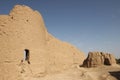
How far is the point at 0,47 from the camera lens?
13.0 meters

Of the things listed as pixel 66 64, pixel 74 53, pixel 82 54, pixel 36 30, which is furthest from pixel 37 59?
pixel 82 54

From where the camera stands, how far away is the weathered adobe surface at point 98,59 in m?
25.4

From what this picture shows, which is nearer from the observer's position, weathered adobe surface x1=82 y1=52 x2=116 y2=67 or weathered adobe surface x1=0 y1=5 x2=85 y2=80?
weathered adobe surface x1=0 y1=5 x2=85 y2=80

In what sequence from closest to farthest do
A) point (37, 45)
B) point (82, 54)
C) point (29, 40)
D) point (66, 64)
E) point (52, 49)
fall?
point (29, 40)
point (37, 45)
point (52, 49)
point (66, 64)
point (82, 54)

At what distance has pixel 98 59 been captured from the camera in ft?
83.6

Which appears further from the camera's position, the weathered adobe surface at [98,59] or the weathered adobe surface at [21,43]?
the weathered adobe surface at [98,59]

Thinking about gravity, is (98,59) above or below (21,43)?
below

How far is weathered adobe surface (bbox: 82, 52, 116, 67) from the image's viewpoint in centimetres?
2539

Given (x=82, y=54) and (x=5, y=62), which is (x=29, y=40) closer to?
(x=5, y=62)

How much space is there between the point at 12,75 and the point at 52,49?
8.35 meters

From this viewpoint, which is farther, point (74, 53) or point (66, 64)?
point (74, 53)

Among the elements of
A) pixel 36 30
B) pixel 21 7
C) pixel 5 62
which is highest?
pixel 21 7

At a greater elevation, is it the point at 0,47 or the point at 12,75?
the point at 0,47

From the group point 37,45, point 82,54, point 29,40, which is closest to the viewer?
point 29,40
